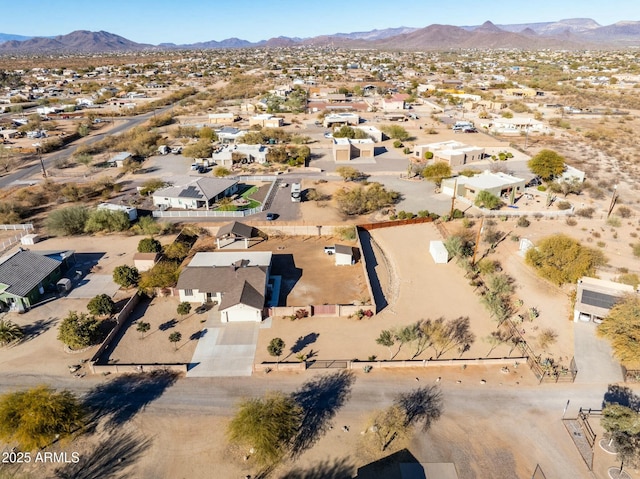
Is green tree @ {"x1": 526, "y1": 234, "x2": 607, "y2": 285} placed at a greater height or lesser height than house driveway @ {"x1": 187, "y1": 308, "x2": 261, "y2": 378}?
greater

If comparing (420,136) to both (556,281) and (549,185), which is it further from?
(556,281)

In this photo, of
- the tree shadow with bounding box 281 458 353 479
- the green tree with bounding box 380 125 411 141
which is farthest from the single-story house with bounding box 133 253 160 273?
the green tree with bounding box 380 125 411 141

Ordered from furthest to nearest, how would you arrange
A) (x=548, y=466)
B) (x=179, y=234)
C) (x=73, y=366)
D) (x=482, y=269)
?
(x=179, y=234) → (x=482, y=269) → (x=73, y=366) → (x=548, y=466)

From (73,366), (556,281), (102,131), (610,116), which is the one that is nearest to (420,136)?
(610,116)

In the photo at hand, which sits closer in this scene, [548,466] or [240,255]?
[548,466]

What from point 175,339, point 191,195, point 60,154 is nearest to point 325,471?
point 175,339

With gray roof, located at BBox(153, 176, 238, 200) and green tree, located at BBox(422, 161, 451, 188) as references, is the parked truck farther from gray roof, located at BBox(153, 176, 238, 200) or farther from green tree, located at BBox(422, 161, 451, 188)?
green tree, located at BBox(422, 161, 451, 188)

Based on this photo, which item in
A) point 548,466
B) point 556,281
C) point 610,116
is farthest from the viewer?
point 610,116
